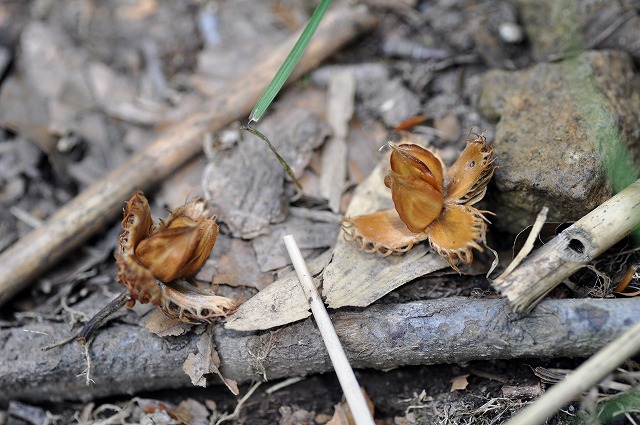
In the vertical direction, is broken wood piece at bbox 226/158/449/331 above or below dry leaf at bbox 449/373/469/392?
above

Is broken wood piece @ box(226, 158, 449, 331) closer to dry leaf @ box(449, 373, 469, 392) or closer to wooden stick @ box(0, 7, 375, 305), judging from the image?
dry leaf @ box(449, 373, 469, 392)

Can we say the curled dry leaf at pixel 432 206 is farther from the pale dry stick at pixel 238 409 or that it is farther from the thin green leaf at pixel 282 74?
the pale dry stick at pixel 238 409

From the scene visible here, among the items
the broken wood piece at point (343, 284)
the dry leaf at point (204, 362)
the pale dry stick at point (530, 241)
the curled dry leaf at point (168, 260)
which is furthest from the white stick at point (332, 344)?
the pale dry stick at point (530, 241)

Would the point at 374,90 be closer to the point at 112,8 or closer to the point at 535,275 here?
the point at 535,275

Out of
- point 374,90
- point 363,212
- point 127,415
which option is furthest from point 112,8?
point 127,415

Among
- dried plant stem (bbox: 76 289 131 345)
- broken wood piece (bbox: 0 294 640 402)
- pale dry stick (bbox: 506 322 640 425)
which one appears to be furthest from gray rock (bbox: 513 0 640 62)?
dried plant stem (bbox: 76 289 131 345)

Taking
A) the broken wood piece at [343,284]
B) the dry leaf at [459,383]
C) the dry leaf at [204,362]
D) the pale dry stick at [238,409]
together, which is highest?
the broken wood piece at [343,284]

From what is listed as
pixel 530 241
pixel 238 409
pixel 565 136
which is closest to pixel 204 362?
pixel 238 409
